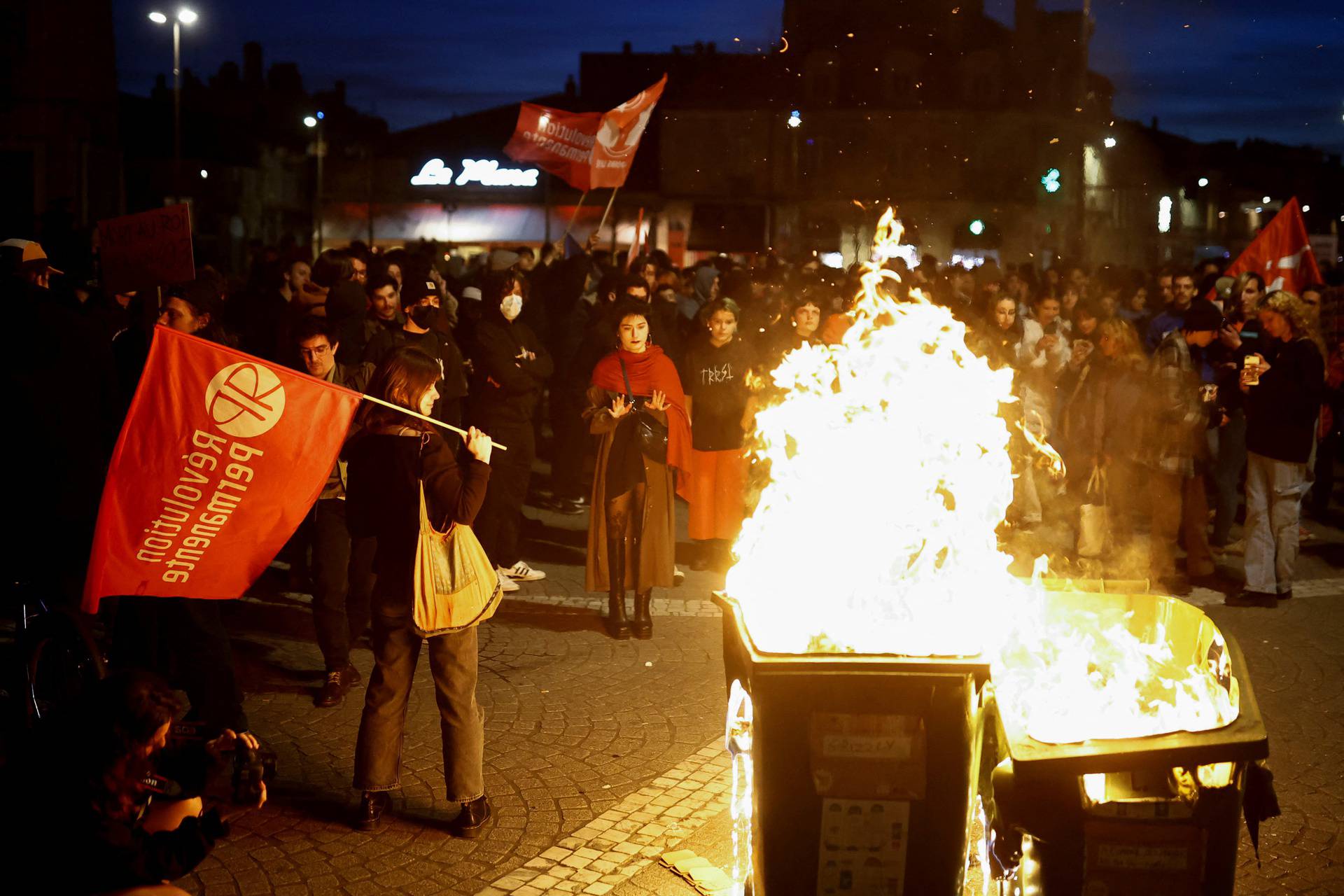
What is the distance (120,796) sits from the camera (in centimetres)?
350

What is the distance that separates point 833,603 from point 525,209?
146 ft

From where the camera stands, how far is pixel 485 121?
179 ft

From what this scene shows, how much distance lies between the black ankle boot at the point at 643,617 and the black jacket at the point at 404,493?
300cm

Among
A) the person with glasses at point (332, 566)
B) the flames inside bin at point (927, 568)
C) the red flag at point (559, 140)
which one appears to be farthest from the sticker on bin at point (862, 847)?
the red flag at point (559, 140)

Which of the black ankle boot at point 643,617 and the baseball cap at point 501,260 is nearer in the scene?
the black ankle boot at point 643,617

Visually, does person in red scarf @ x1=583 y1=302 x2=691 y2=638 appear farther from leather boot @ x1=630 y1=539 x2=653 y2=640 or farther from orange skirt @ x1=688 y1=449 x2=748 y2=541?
orange skirt @ x1=688 y1=449 x2=748 y2=541

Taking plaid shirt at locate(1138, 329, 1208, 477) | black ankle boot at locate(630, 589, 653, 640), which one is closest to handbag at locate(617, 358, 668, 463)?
black ankle boot at locate(630, 589, 653, 640)

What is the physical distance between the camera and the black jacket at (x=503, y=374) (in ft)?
31.4

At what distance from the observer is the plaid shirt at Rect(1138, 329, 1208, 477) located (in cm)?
964

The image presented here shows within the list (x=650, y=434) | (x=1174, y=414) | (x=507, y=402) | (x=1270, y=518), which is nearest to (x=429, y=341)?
(x=507, y=402)

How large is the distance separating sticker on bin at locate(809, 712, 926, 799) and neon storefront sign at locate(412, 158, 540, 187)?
4502 cm

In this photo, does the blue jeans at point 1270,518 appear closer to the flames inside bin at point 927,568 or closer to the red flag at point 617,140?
the flames inside bin at point 927,568

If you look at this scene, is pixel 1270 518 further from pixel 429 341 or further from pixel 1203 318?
pixel 429 341

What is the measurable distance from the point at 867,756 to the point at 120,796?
213 centimetres
